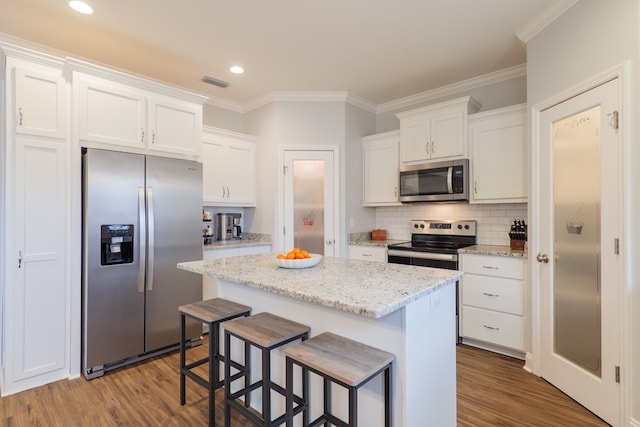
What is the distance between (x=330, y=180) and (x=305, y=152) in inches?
18.4

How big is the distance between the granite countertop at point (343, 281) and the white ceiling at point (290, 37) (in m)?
1.86

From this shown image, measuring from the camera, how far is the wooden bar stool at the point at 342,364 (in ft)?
4.14

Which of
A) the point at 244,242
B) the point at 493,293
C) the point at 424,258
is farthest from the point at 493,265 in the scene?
the point at 244,242

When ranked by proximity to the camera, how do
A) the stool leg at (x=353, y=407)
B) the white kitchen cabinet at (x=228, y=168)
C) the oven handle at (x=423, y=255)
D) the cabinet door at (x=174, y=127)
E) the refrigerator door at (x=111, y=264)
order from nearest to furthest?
1. the stool leg at (x=353, y=407)
2. the refrigerator door at (x=111, y=264)
3. the cabinet door at (x=174, y=127)
4. the oven handle at (x=423, y=255)
5. the white kitchen cabinet at (x=228, y=168)

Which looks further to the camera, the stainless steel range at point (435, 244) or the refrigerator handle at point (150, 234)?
the stainless steel range at point (435, 244)

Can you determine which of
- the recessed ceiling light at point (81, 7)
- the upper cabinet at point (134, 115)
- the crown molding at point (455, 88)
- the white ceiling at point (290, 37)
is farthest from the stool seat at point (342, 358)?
the crown molding at point (455, 88)

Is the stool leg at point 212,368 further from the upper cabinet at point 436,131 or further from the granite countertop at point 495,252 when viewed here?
the upper cabinet at point 436,131

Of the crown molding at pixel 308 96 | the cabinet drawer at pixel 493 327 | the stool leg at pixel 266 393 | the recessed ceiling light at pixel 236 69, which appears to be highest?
the recessed ceiling light at pixel 236 69

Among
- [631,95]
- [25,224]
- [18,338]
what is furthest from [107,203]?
[631,95]

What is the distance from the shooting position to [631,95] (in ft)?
5.95

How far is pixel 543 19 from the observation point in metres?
2.43

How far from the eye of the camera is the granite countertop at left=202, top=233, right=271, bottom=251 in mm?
3493

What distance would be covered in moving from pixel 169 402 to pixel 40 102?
237cm

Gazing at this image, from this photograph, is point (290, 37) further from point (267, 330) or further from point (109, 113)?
point (267, 330)
